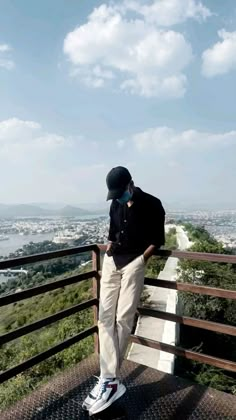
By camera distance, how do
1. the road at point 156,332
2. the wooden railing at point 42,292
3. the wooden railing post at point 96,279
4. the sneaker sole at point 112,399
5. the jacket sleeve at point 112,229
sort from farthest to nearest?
the road at point 156,332 → the wooden railing post at point 96,279 → the jacket sleeve at point 112,229 → the wooden railing at point 42,292 → the sneaker sole at point 112,399

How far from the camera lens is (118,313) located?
240 centimetres

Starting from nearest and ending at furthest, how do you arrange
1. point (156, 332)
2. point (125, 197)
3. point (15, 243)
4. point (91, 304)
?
point (125, 197) < point (91, 304) < point (156, 332) < point (15, 243)

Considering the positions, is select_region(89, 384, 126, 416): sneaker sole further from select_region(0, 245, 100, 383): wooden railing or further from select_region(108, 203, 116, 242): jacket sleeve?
select_region(108, 203, 116, 242): jacket sleeve

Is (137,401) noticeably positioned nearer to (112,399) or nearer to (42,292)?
(112,399)

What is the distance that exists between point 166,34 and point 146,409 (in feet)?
21.1

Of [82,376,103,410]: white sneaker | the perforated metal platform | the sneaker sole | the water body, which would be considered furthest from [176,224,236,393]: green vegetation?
the water body

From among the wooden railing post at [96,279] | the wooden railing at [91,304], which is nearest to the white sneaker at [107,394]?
the wooden railing at [91,304]

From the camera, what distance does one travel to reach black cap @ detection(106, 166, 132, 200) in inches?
91.6

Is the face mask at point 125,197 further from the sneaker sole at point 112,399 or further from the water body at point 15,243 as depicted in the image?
the water body at point 15,243

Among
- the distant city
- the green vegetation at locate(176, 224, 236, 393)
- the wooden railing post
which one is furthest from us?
the green vegetation at locate(176, 224, 236, 393)

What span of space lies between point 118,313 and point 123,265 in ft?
1.11

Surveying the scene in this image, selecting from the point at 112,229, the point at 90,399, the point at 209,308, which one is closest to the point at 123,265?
the point at 112,229

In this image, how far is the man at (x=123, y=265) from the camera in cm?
234

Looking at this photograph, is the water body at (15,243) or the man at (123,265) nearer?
the man at (123,265)
